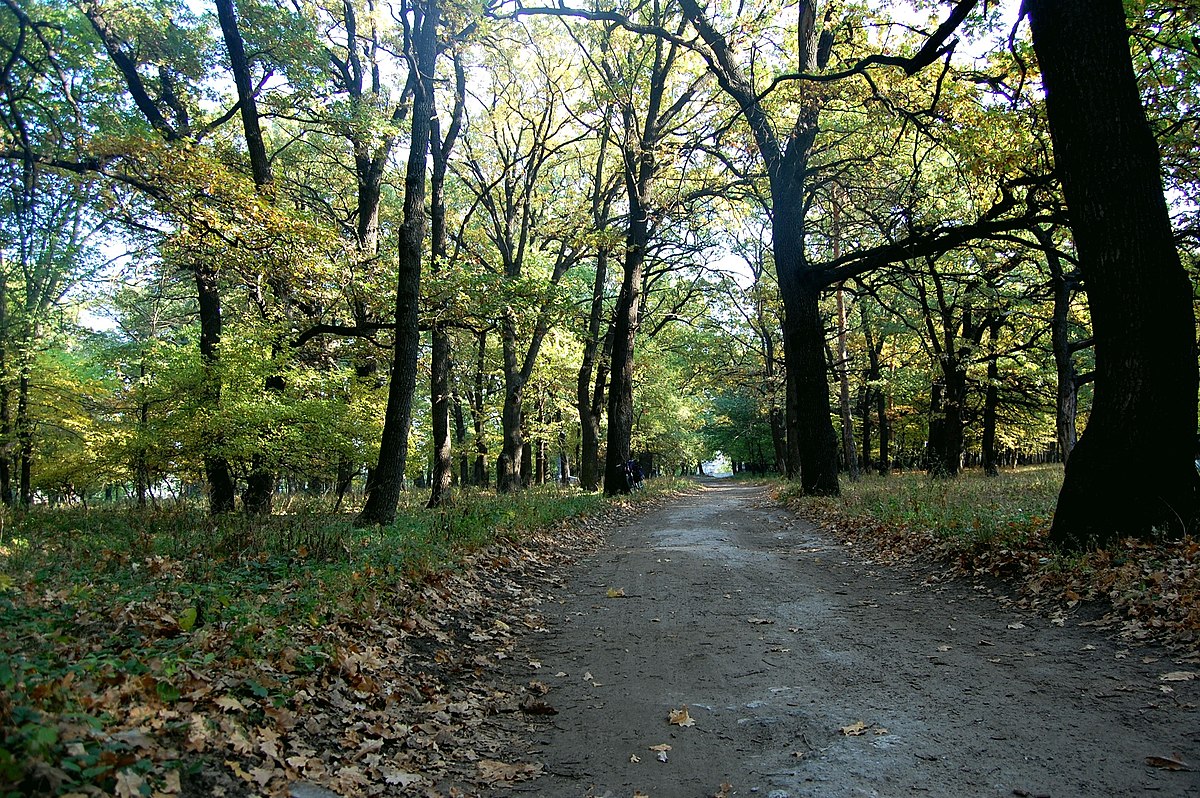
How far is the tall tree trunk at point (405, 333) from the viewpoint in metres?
10.5

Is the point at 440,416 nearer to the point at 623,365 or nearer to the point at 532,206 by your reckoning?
the point at 623,365

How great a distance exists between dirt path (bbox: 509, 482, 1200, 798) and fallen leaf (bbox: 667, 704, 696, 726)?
0.06m

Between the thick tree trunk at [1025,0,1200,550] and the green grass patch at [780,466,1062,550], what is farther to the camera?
the green grass patch at [780,466,1062,550]

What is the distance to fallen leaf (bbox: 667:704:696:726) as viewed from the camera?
4047mm

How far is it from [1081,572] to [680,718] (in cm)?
432

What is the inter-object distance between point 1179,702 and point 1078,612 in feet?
6.17

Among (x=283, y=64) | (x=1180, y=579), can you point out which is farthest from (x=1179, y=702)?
(x=283, y=64)

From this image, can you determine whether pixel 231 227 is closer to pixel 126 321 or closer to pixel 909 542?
pixel 909 542

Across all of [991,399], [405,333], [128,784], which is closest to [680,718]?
[128,784]

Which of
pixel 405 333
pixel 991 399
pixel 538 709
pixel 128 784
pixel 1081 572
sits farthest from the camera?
pixel 991 399

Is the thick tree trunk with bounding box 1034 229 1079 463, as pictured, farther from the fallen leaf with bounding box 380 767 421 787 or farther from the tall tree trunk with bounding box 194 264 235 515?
the tall tree trunk with bounding box 194 264 235 515

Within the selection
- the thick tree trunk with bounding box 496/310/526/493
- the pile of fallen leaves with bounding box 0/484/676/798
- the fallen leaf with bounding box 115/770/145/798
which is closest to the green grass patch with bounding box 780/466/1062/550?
the pile of fallen leaves with bounding box 0/484/676/798

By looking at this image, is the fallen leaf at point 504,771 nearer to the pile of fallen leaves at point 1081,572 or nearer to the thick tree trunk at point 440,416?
the pile of fallen leaves at point 1081,572

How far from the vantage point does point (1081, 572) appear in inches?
232
